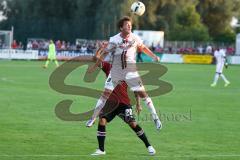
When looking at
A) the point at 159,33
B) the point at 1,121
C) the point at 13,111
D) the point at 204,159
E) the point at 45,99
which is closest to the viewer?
the point at 204,159

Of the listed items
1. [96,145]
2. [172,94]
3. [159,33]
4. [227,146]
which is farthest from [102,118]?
[159,33]

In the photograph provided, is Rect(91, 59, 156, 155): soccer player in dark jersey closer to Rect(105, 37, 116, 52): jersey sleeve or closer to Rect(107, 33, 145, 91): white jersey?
Rect(107, 33, 145, 91): white jersey

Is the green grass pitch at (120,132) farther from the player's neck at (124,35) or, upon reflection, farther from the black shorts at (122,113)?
the player's neck at (124,35)

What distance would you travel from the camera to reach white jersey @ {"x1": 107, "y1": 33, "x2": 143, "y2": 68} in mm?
11555

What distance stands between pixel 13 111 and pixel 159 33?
2344 inches

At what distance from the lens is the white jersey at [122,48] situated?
1155 centimetres

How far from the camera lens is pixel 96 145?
13.0 m

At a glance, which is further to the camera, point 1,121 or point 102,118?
point 1,121

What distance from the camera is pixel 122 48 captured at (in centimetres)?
1159

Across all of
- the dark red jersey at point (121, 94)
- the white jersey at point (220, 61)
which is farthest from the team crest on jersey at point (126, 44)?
the white jersey at point (220, 61)

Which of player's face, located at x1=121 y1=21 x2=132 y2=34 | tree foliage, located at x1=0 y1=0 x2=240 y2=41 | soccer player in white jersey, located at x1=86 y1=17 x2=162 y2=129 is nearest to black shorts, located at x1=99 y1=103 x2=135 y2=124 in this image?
soccer player in white jersey, located at x1=86 y1=17 x2=162 y2=129

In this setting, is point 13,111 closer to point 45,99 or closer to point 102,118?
point 45,99

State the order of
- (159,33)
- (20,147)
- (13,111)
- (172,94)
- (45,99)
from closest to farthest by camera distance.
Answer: (20,147) → (13,111) → (45,99) → (172,94) → (159,33)

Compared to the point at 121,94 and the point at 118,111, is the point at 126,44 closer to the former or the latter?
the point at 121,94
